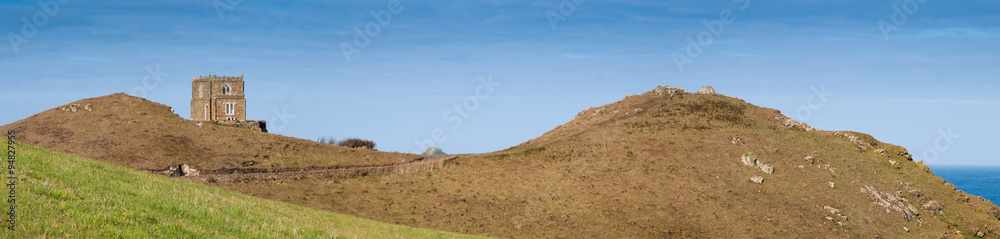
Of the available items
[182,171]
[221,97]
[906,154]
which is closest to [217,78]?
[221,97]

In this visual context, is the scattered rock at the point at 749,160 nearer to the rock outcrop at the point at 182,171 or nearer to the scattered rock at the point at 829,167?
the scattered rock at the point at 829,167

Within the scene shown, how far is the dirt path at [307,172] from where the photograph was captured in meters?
64.9

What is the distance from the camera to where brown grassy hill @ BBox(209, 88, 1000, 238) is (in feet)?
194

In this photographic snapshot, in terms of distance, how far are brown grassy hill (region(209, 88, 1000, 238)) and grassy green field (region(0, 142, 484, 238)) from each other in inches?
987

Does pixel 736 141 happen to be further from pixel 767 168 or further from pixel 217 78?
pixel 217 78

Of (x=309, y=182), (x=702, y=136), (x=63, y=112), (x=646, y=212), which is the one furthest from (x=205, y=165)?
(x=702, y=136)

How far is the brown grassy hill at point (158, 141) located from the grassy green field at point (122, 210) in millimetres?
36433

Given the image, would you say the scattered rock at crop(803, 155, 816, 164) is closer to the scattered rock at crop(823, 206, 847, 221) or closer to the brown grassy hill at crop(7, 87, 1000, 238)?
the brown grassy hill at crop(7, 87, 1000, 238)

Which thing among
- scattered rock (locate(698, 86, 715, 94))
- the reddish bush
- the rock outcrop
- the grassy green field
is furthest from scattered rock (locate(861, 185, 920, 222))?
the reddish bush

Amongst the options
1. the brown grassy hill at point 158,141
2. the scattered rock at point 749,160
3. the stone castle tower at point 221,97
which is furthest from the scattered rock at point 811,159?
the stone castle tower at point 221,97

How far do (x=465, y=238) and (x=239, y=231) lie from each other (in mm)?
22493

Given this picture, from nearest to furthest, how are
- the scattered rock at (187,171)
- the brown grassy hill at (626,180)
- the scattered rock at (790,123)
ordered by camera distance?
the brown grassy hill at (626,180) < the scattered rock at (187,171) < the scattered rock at (790,123)

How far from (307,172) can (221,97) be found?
60.8m

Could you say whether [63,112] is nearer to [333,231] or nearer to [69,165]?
[69,165]
